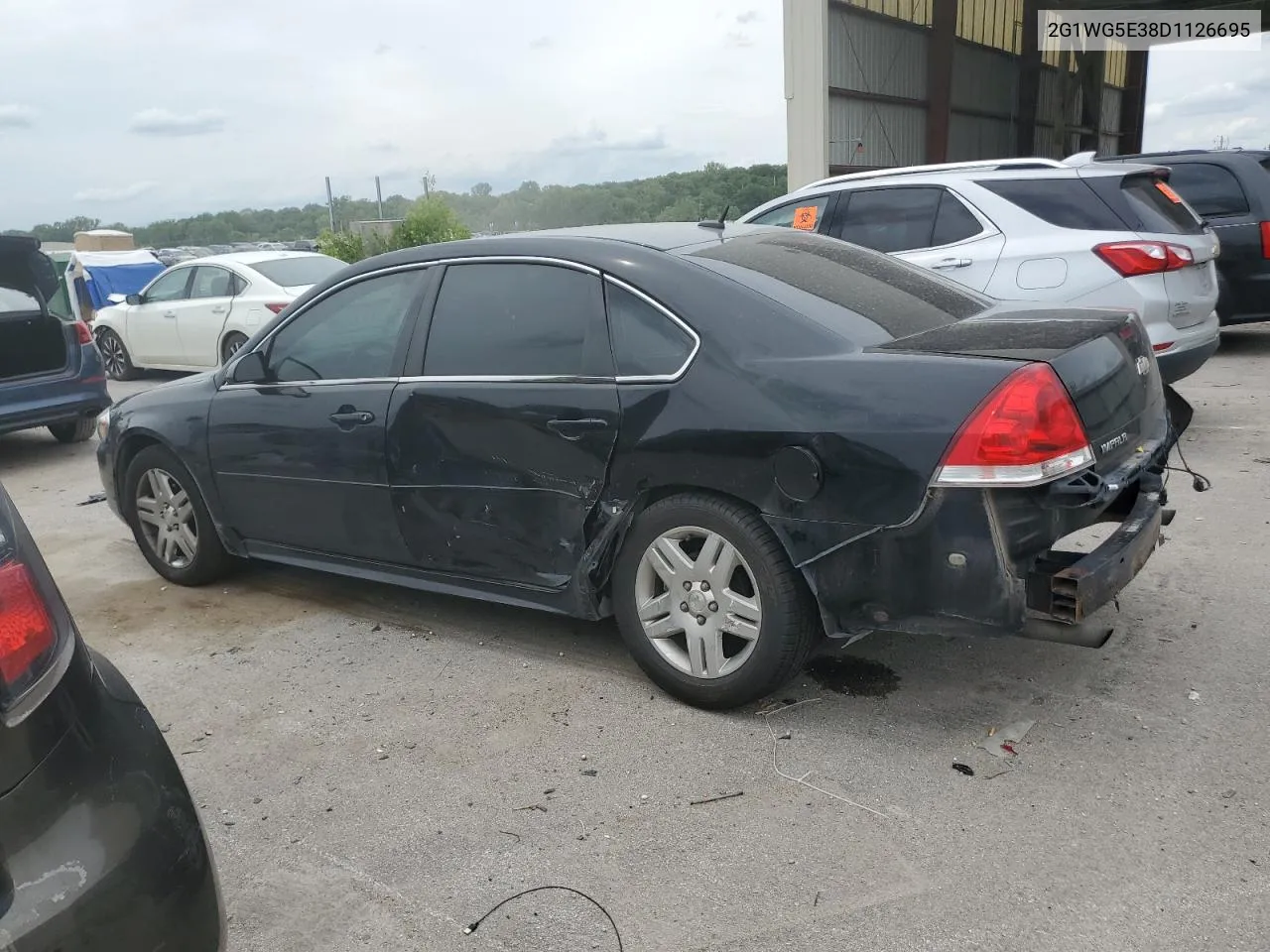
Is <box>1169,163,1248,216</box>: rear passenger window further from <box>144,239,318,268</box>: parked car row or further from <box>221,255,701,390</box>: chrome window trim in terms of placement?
<box>144,239,318,268</box>: parked car row

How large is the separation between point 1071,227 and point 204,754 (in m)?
5.48

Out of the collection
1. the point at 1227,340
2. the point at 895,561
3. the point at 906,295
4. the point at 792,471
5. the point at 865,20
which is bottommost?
the point at 1227,340

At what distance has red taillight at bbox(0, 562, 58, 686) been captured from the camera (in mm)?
1665

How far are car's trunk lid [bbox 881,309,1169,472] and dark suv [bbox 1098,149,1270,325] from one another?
20.1ft

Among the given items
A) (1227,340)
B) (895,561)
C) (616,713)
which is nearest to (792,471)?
(895,561)

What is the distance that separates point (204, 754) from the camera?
344 cm

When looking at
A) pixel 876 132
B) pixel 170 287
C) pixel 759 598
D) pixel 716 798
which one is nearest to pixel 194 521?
pixel 759 598

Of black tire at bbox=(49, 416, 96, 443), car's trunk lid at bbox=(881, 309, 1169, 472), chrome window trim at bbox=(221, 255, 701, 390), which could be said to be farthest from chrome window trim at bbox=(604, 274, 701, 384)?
black tire at bbox=(49, 416, 96, 443)

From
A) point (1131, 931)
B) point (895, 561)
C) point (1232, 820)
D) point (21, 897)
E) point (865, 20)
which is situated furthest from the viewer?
point (865, 20)

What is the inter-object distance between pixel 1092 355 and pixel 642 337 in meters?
1.37

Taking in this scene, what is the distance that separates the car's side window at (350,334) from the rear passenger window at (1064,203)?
4159mm

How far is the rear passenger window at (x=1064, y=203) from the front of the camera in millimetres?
6310

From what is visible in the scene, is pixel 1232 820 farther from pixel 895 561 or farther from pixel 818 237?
pixel 818 237

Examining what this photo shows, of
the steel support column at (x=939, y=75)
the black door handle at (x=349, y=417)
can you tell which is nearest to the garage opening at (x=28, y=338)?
the black door handle at (x=349, y=417)
